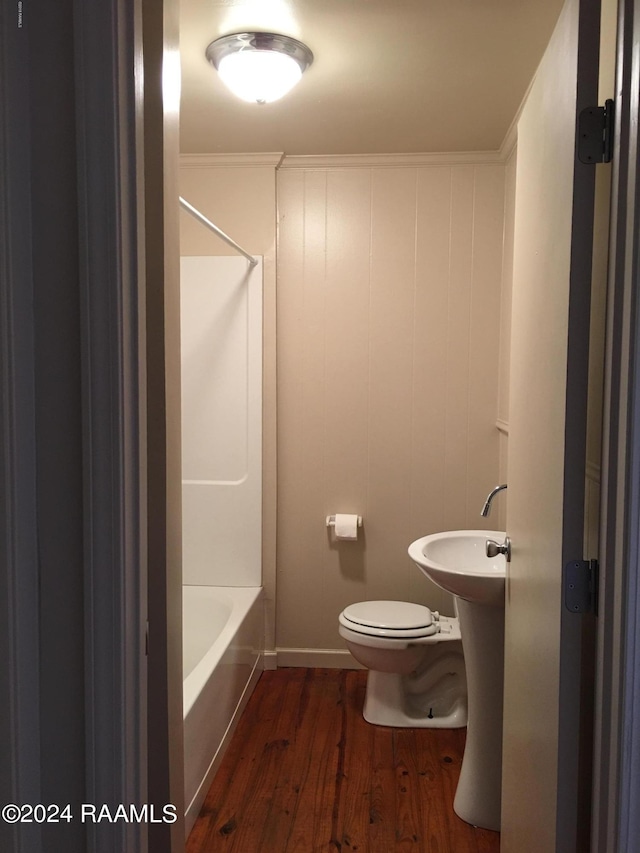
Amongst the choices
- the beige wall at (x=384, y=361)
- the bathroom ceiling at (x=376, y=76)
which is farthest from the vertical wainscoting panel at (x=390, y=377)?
the bathroom ceiling at (x=376, y=76)

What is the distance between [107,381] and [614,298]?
0.77m

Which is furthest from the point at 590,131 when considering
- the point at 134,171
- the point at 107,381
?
the point at 107,381

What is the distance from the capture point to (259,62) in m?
2.27

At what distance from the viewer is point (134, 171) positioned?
1.08 metres

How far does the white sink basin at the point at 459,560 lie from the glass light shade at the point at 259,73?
1638mm

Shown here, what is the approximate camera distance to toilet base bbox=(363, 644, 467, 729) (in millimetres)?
3021

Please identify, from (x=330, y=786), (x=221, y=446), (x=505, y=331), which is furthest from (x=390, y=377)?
(x=330, y=786)

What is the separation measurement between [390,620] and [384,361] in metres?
1.22

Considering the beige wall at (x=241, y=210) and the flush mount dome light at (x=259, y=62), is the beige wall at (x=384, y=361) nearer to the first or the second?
the beige wall at (x=241, y=210)

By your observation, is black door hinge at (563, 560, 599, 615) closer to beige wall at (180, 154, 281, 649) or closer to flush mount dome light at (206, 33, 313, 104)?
flush mount dome light at (206, 33, 313, 104)

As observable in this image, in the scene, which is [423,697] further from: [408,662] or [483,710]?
[483,710]

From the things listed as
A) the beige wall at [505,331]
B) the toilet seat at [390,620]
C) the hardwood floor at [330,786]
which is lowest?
the hardwood floor at [330,786]

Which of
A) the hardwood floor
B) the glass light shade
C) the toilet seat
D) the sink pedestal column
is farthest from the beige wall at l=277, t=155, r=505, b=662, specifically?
the sink pedestal column

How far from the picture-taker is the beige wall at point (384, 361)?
11.1 feet
